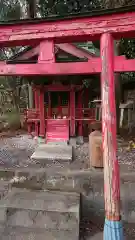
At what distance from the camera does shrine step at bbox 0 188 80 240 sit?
403 cm

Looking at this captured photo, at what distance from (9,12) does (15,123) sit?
24.1ft

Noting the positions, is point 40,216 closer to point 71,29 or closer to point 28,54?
point 71,29

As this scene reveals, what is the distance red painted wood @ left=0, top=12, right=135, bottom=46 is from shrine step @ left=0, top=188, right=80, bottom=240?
3.00 m

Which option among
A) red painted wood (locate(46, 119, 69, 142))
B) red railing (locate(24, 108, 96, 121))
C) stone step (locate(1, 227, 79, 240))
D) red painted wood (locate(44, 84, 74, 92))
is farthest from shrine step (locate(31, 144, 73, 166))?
stone step (locate(1, 227, 79, 240))

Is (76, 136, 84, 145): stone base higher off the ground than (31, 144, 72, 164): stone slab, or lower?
lower

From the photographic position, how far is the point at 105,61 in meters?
3.44

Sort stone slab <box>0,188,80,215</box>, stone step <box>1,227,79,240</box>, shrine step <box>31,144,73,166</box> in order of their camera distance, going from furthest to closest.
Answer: shrine step <box>31,144,73,166</box> → stone slab <box>0,188,80,215</box> → stone step <box>1,227,79,240</box>

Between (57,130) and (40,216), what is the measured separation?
14.9 feet

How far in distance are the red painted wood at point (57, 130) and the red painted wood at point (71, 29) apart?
508cm

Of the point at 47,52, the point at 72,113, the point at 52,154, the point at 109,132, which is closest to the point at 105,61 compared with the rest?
the point at 47,52

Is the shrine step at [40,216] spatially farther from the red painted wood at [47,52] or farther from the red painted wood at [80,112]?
the red painted wood at [80,112]

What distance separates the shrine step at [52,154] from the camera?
660cm

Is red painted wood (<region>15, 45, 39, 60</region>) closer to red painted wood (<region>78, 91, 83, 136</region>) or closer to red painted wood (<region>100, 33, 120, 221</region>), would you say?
red painted wood (<region>78, 91, 83, 136</region>)

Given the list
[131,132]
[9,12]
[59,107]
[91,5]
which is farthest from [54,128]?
[9,12]
